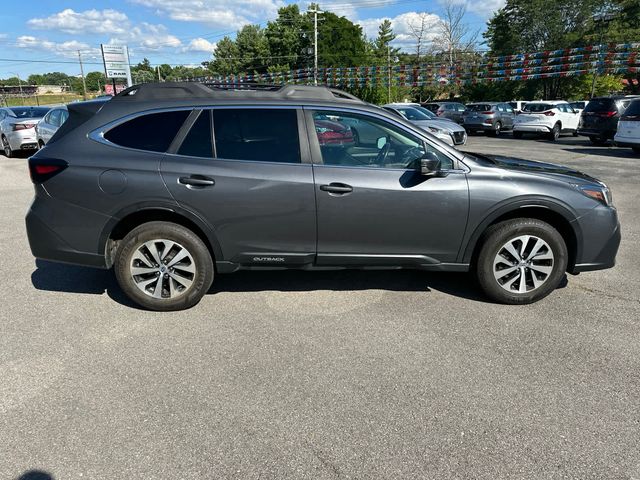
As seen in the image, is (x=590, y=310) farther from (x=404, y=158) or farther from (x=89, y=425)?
(x=89, y=425)

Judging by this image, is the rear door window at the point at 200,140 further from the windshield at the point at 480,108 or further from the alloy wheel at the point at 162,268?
the windshield at the point at 480,108

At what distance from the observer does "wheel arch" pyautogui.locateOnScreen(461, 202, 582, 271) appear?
12.4ft

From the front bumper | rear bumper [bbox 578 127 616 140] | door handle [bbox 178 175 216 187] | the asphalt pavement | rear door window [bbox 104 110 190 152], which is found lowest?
the asphalt pavement

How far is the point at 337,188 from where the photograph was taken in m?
3.64

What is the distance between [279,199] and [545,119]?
18618mm

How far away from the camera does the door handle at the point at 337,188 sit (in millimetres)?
3637

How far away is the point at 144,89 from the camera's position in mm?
3967

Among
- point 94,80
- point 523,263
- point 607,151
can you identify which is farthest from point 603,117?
point 94,80

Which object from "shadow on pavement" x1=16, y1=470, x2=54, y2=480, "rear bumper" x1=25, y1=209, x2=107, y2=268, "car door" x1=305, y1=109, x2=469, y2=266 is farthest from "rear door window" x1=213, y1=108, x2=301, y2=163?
"shadow on pavement" x1=16, y1=470, x2=54, y2=480

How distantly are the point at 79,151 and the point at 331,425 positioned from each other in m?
2.90

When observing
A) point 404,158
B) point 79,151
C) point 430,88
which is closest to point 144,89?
point 79,151

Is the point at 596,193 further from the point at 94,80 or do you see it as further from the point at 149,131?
the point at 94,80

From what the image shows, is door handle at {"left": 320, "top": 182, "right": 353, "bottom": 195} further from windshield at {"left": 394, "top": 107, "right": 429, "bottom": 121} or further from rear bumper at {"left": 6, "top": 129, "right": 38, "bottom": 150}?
rear bumper at {"left": 6, "top": 129, "right": 38, "bottom": 150}

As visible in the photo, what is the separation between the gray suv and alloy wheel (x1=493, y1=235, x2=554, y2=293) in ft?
0.04
